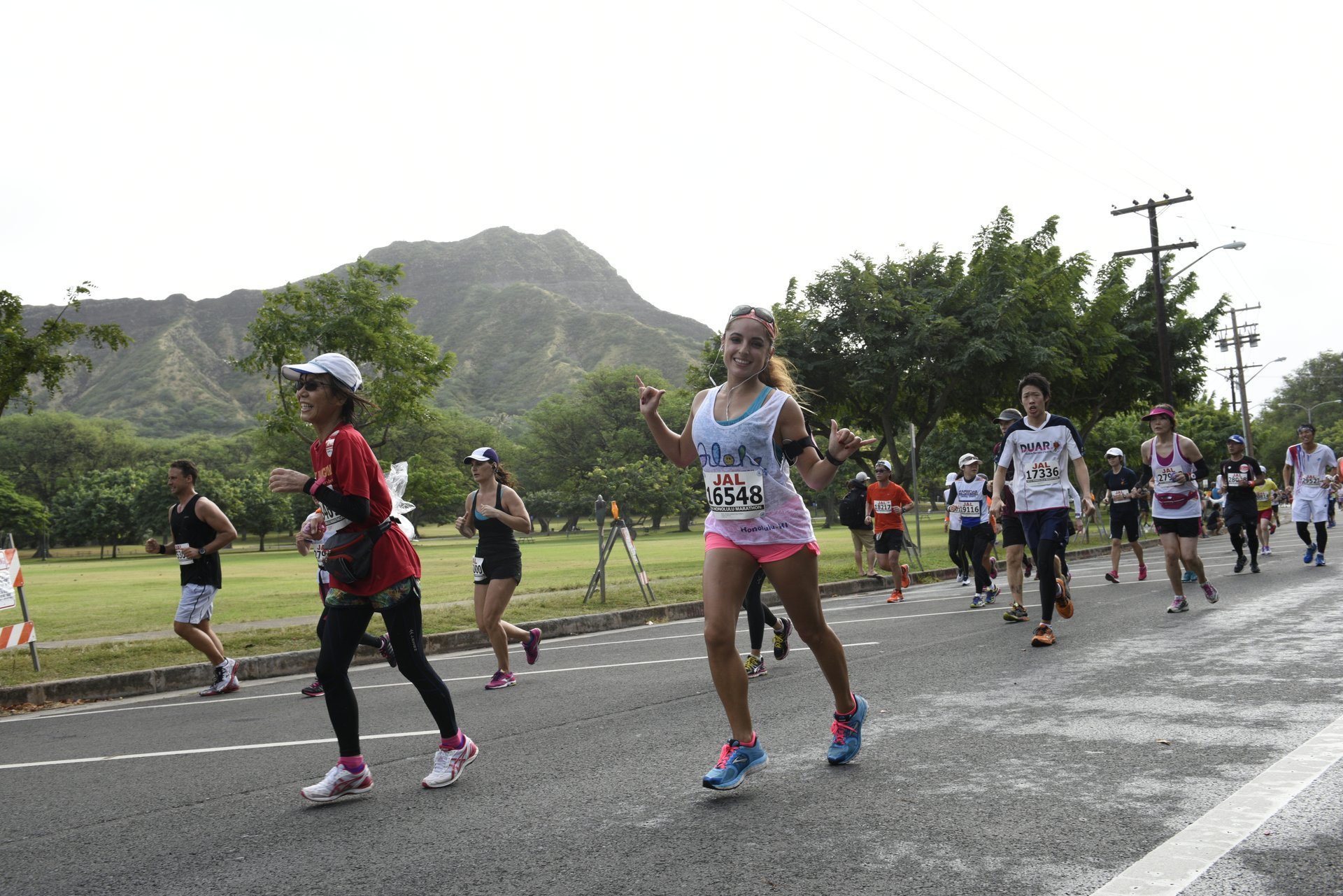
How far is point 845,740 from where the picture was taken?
4.71 m

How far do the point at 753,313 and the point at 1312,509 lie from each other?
14116mm

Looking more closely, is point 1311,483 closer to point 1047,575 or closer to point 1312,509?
point 1312,509

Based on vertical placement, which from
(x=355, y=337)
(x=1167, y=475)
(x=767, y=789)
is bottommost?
(x=767, y=789)

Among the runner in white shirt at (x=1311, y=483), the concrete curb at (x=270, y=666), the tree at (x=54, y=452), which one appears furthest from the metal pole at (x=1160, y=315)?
the tree at (x=54, y=452)

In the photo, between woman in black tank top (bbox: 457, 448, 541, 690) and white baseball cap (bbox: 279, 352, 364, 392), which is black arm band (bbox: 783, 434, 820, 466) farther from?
woman in black tank top (bbox: 457, 448, 541, 690)

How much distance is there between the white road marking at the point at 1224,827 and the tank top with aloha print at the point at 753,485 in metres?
1.78

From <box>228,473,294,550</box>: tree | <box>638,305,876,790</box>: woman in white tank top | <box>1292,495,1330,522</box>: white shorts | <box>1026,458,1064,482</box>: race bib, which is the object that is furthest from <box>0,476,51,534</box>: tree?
<box>638,305,876,790</box>: woman in white tank top

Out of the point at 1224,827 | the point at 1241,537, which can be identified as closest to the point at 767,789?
the point at 1224,827

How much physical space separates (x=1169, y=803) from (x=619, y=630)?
9.71 metres

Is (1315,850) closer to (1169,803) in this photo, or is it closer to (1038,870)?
(1169,803)

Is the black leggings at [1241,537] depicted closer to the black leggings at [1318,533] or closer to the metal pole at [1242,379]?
the black leggings at [1318,533]

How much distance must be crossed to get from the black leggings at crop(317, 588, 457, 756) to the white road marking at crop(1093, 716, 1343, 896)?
9.18 ft

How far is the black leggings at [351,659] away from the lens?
464 centimetres

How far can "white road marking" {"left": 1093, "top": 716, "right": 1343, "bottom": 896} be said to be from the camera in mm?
3055
